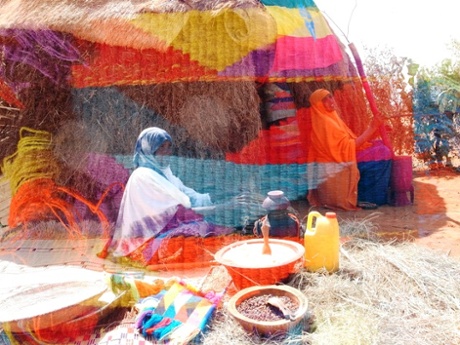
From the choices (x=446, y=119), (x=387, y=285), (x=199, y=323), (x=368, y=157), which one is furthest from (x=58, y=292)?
(x=446, y=119)

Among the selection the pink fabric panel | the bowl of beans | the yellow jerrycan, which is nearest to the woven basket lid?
the bowl of beans

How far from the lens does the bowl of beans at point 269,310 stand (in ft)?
8.18

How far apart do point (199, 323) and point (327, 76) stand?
5.36 m

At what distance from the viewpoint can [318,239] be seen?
3268mm

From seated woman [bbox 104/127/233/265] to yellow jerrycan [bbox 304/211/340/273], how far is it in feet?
4.32

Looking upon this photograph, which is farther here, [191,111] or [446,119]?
[446,119]

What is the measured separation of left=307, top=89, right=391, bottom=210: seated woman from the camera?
5.88 m

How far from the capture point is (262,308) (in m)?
2.68

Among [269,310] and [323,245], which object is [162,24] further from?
[269,310]

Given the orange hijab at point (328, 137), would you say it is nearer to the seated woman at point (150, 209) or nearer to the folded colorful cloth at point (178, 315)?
the seated woman at point (150, 209)

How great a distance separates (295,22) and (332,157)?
2.08m

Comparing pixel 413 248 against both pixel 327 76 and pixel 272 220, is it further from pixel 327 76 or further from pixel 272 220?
pixel 327 76

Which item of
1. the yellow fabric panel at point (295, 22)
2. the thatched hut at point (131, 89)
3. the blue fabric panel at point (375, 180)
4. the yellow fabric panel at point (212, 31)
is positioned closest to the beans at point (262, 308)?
the thatched hut at point (131, 89)

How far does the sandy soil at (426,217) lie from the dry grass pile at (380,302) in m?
0.75
